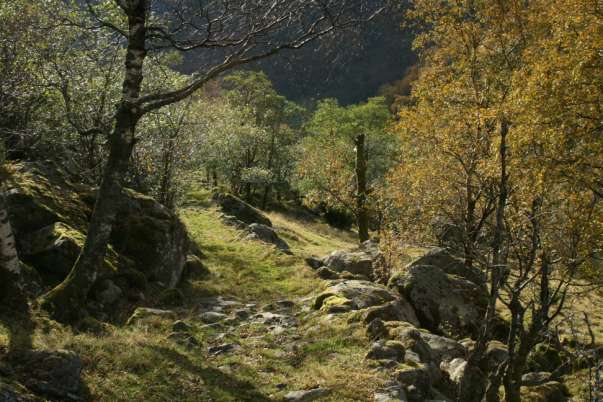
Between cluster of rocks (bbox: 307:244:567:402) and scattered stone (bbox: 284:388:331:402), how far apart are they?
1.02m

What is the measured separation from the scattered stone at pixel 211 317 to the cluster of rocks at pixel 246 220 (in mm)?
11962

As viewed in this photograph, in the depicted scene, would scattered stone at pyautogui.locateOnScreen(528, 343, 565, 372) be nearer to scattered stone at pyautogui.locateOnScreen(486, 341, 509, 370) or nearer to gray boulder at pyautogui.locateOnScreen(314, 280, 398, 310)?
scattered stone at pyautogui.locateOnScreen(486, 341, 509, 370)

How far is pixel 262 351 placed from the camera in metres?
12.1

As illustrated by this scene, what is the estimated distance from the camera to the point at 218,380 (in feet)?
31.7

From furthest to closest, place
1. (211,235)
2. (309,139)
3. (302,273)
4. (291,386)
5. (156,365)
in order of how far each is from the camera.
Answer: (309,139) → (211,235) → (302,273) → (291,386) → (156,365)

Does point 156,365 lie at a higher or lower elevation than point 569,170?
lower

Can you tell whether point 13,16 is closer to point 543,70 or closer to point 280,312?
point 280,312

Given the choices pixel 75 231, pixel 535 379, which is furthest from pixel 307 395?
pixel 535 379

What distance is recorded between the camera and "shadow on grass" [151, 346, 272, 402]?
927 centimetres

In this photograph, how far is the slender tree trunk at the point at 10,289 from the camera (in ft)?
28.5

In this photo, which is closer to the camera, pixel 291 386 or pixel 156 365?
pixel 156 365

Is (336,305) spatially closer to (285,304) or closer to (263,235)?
(285,304)

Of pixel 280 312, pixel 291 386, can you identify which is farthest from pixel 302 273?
pixel 291 386

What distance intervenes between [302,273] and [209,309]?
5188 mm
